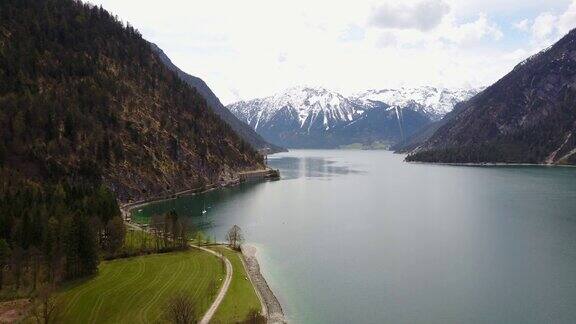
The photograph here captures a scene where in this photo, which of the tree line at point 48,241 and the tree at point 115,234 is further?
the tree at point 115,234

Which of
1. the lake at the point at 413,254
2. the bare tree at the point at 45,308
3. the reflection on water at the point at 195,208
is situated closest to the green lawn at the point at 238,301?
the lake at the point at 413,254

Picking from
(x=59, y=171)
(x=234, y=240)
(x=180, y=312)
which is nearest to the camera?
(x=180, y=312)

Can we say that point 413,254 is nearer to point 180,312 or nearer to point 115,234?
point 115,234

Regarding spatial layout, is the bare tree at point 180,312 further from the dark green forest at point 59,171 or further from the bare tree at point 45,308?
the dark green forest at point 59,171

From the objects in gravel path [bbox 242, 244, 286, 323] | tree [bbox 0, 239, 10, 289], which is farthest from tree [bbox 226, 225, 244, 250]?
tree [bbox 0, 239, 10, 289]

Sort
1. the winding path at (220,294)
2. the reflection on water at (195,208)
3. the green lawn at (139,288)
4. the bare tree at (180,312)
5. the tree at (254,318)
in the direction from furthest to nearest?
the reflection on water at (195,208) < the green lawn at (139,288) < the winding path at (220,294) < the tree at (254,318) < the bare tree at (180,312)

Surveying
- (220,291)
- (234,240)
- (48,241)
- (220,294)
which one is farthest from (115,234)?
(220,294)

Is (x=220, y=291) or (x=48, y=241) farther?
(x=48, y=241)
